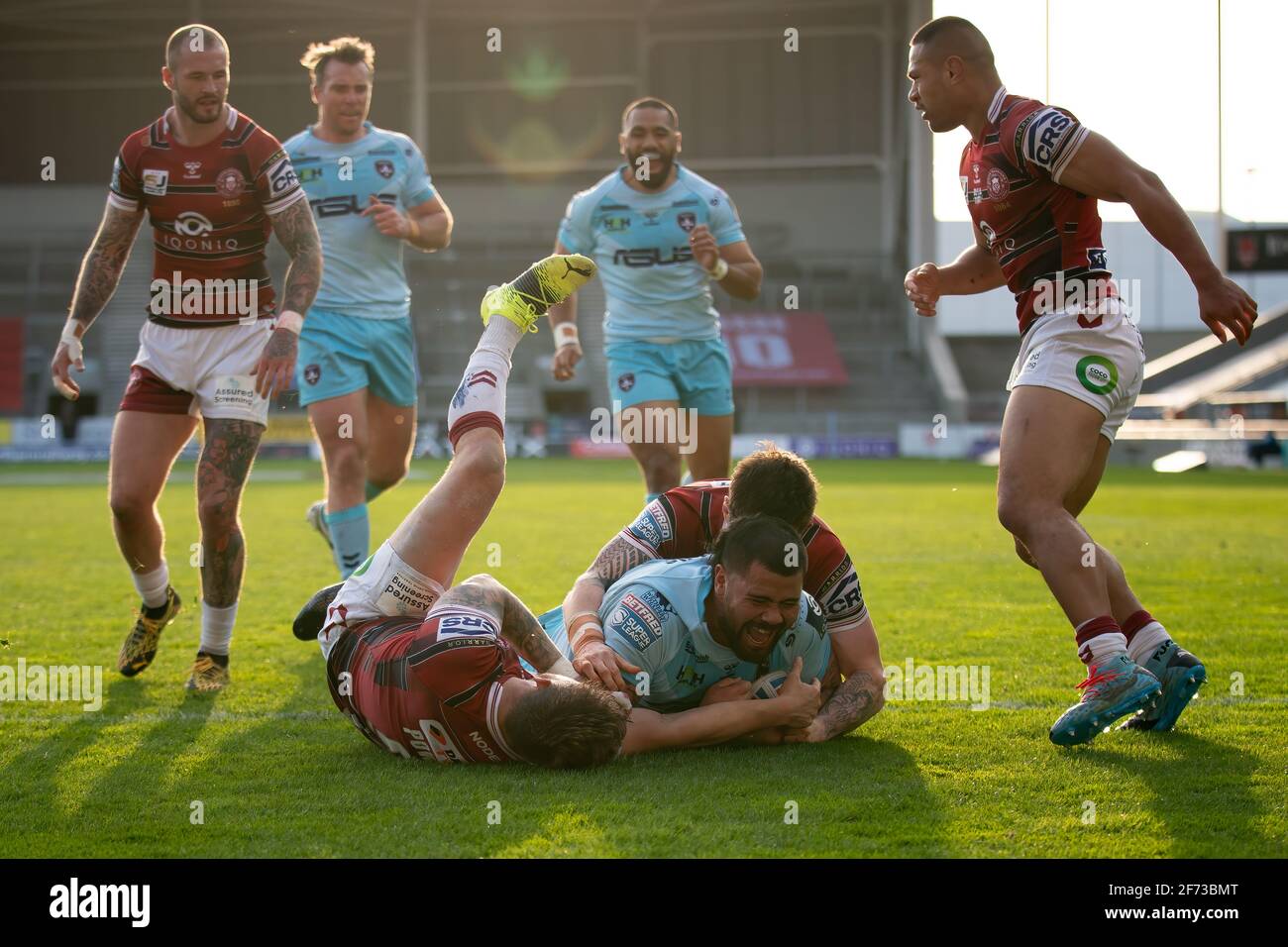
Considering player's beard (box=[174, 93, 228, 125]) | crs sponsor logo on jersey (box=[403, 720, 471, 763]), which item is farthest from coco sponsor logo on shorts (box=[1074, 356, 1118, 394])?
player's beard (box=[174, 93, 228, 125])

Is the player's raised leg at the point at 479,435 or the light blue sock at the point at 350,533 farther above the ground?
the player's raised leg at the point at 479,435

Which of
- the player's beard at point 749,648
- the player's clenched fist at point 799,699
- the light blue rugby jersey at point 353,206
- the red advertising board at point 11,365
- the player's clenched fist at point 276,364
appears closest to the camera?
the player's beard at point 749,648

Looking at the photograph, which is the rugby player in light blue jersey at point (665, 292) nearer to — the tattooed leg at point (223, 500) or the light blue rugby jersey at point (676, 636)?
the tattooed leg at point (223, 500)

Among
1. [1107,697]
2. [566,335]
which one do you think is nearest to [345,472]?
[566,335]

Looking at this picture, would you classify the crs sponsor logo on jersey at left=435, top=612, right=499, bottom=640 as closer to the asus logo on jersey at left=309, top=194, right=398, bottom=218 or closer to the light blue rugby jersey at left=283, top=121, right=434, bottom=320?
the light blue rugby jersey at left=283, top=121, right=434, bottom=320

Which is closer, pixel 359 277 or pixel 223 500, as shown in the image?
pixel 223 500

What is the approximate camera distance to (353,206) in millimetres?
7500

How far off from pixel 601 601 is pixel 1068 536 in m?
1.51

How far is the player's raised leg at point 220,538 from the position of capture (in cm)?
559

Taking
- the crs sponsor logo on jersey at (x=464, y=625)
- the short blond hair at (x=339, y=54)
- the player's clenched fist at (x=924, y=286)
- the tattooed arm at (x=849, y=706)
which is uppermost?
the short blond hair at (x=339, y=54)

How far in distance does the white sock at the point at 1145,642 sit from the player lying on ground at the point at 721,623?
1066 millimetres

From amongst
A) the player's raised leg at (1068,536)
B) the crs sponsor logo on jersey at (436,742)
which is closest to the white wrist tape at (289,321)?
the crs sponsor logo on jersey at (436,742)

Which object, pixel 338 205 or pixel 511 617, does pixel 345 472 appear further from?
pixel 511 617

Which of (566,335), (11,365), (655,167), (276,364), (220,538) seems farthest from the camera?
(11,365)
